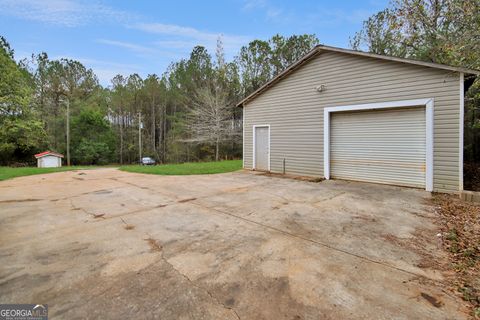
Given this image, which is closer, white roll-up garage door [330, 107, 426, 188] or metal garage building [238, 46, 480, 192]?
metal garage building [238, 46, 480, 192]

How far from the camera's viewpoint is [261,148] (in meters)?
9.74

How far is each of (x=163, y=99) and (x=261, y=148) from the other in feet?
73.0

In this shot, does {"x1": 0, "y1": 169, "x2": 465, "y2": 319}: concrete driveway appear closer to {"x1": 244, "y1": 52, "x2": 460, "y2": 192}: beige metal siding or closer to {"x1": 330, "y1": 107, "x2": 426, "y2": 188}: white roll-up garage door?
{"x1": 330, "y1": 107, "x2": 426, "y2": 188}: white roll-up garage door

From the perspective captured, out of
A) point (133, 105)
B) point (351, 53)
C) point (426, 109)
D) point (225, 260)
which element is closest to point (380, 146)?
point (426, 109)

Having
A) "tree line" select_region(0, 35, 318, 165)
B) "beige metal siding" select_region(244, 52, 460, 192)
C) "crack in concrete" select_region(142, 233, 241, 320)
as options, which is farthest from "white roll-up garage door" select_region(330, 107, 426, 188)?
"tree line" select_region(0, 35, 318, 165)

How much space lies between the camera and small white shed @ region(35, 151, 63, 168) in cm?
2191

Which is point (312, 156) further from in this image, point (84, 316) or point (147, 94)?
point (147, 94)

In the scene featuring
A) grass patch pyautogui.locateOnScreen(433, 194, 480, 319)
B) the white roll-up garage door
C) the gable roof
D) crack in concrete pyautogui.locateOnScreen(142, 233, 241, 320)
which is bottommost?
A: grass patch pyautogui.locateOnScreen(433, 194, 480, 319)

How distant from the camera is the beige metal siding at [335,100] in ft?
18.1

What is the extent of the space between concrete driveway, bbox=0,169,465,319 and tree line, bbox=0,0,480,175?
253 inches

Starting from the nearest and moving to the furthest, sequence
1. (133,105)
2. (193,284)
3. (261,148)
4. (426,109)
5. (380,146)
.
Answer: (193,284) < (426,109) < (380,146) < (261,148) < (133,105)

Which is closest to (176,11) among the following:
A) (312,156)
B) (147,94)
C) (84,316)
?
(312,156)

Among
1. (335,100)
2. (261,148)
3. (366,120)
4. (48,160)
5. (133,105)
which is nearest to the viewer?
(366,120)

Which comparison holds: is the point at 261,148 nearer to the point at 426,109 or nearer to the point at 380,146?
the point at 380,146
